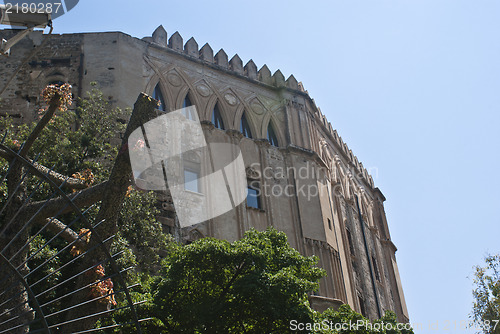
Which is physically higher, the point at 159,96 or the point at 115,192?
the point at 159,96

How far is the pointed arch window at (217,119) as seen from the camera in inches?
711

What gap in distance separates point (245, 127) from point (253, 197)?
2.57 meters

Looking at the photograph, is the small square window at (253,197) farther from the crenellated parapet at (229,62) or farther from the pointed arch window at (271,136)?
the crenellated parapet at (229,62)

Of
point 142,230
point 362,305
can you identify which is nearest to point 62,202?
point 142,230

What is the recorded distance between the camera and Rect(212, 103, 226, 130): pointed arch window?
18.0 m

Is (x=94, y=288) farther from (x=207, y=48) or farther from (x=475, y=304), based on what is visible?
(x=207, y=48)

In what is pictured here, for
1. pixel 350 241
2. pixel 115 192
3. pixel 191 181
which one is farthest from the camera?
pixel 350 241

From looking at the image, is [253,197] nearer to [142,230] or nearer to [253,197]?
[253,197]

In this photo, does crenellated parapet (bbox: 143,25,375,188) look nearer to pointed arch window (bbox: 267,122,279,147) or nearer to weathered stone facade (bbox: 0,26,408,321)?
weathered stone facade (bbox: 0,26,408,321)

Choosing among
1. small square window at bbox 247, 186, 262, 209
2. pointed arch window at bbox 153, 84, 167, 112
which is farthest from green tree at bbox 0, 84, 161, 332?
small square window at bbox 247, 186, 262, 209

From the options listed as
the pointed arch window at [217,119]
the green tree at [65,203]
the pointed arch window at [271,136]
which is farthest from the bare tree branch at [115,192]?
the pointed arch window at [271,136]

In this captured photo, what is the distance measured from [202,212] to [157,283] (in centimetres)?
550

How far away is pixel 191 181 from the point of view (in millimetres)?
16062

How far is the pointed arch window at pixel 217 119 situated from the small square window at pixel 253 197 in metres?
2.12
